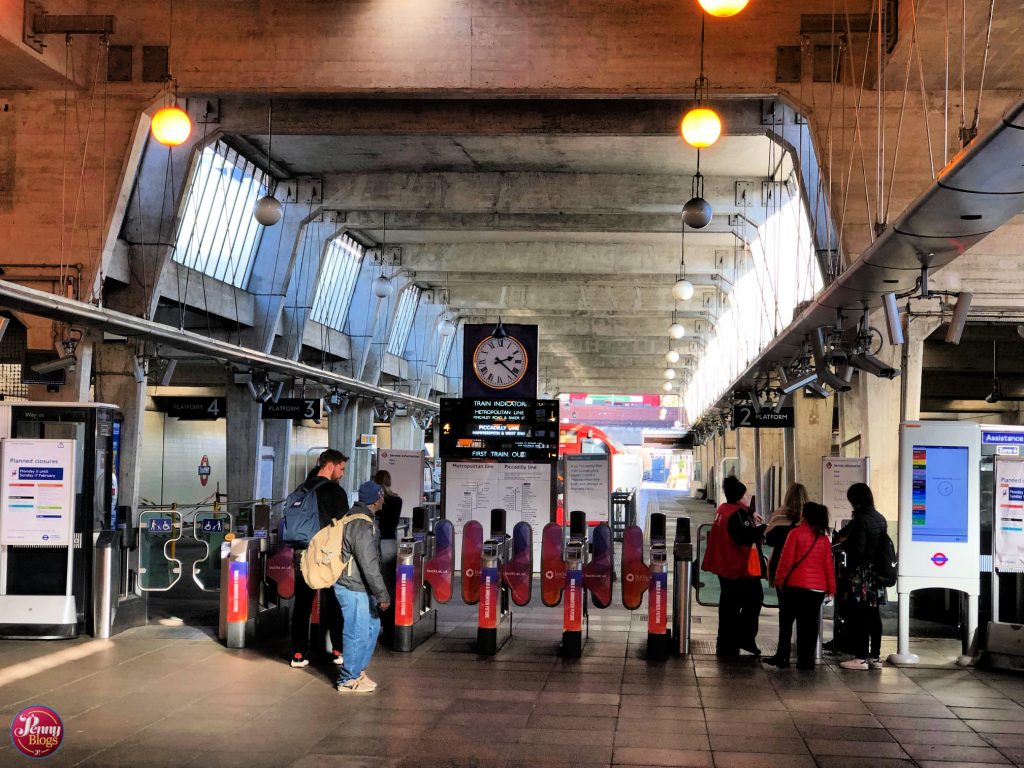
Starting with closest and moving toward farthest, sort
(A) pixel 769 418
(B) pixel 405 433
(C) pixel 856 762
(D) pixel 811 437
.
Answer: (C) pixel 856 762 < (A) pixel 769 418 < (D) pixel 811 437 < (B) pixel 405 433

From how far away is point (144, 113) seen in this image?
1565 cm

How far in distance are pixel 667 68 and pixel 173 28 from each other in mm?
6473

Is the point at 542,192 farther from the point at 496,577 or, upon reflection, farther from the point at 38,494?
the point at 38,494

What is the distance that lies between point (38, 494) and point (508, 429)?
7.04m

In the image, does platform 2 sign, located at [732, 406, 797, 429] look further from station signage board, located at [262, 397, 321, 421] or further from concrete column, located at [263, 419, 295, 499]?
concrete column, located at [263, 419, 295, 499]

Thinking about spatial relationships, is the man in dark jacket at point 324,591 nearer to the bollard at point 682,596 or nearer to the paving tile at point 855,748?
the bollard at point 682,596

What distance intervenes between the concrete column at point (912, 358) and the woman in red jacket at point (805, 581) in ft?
20.4

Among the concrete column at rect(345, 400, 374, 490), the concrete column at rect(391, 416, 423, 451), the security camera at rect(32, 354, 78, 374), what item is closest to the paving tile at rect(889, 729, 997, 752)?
the security camera at rect(32, 354, 78, 374)

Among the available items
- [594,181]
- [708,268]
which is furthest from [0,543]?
[708,268]

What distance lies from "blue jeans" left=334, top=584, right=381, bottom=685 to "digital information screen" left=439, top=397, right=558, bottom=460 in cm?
804

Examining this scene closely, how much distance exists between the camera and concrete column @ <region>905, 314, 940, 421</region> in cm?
1595

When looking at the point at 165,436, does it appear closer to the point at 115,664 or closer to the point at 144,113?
the point at 144,113

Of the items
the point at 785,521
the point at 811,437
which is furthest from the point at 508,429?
the point at 811,437

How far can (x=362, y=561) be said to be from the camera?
8766 millimetres
